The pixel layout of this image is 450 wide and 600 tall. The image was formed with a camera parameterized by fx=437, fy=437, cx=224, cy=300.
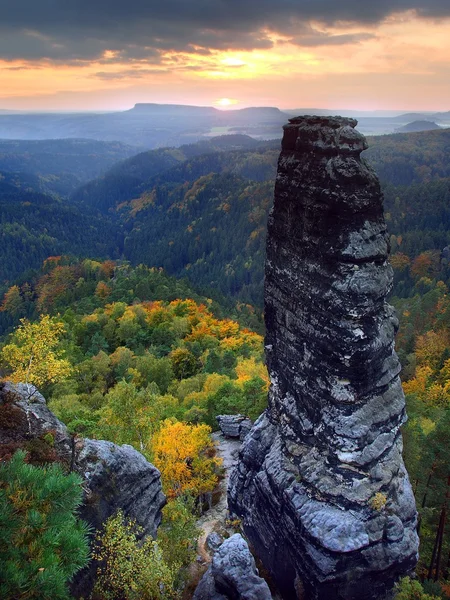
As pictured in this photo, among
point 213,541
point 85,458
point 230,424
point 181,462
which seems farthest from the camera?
point 230,424

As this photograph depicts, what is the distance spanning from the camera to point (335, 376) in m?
20.9

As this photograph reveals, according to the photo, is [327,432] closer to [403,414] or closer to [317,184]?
[403,414]

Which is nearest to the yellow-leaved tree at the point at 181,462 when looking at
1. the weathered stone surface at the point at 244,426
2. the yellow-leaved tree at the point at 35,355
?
the weathered stone surface at the point at 244,426

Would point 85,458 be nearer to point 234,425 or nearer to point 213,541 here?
point 213,541

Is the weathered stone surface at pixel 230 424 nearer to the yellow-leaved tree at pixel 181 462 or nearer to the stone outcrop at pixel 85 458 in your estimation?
the yellow-leaved tree at pixel 181 462

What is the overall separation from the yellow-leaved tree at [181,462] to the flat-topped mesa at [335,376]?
1104 centimetres

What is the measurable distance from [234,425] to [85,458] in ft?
86.5

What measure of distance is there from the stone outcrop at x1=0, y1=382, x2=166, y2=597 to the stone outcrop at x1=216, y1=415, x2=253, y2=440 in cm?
2156

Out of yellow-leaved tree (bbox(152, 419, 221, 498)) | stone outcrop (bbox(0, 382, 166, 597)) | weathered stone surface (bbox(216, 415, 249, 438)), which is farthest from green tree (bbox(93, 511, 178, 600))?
weathered stone surface (bbox(216, 415, 249, 438))

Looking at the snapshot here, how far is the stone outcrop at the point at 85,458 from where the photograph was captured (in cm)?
1794

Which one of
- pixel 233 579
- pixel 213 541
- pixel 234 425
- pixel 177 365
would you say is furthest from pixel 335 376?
pixel 177 365

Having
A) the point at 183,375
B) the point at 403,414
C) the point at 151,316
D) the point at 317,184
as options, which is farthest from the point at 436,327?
the point at 317,184

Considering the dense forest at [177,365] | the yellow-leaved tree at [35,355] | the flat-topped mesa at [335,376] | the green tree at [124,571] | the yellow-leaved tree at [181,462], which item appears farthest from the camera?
the yellow-leaved tree at [181,462]

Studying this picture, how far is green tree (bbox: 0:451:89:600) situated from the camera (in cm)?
912
